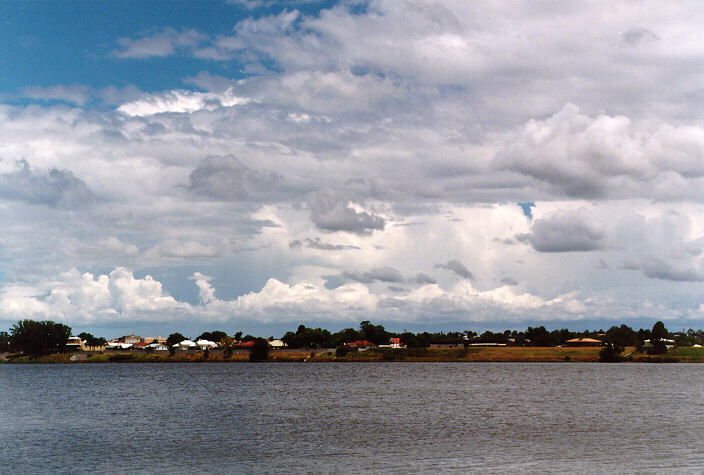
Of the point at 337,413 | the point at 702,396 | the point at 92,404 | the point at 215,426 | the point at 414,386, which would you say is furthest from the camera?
the point at 414,386

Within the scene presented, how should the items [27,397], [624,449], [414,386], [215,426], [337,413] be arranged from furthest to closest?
[414,386] < [27,397] < [337,413] < [215,426] < [624,449]

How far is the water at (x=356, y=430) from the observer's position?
53.4 m

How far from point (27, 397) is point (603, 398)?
101 m

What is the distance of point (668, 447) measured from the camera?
5981 cm

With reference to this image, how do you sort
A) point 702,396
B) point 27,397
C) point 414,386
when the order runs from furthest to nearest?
1. point 414,386
2. point 27,397
3. point 702,396

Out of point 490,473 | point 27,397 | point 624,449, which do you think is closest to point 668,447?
point 624,449

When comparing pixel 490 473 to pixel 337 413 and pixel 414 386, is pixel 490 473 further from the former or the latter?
pixel 414 386

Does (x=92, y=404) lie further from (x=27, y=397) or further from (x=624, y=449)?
(x=624, y=449)

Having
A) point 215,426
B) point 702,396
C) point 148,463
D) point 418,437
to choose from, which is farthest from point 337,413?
point 702,396

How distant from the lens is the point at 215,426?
77.4 m

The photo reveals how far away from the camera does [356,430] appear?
238ft

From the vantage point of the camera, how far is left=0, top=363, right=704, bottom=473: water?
2103 inches

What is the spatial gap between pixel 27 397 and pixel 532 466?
104 metres

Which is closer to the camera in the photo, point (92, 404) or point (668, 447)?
point (668, 447)
